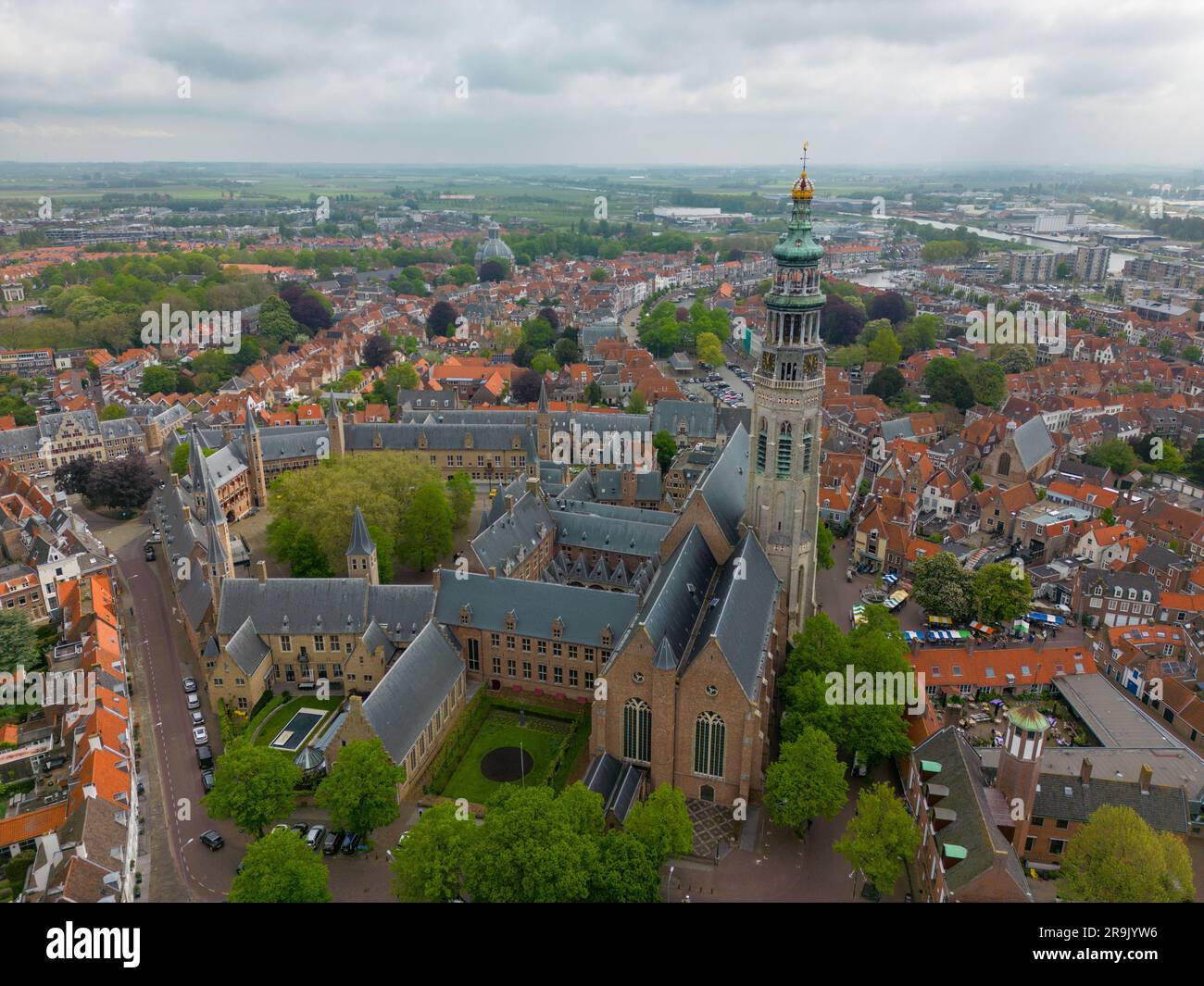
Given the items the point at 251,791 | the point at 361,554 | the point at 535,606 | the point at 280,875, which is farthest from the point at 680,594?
the point at 251,791

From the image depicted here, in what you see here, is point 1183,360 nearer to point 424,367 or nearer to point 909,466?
point 909,466

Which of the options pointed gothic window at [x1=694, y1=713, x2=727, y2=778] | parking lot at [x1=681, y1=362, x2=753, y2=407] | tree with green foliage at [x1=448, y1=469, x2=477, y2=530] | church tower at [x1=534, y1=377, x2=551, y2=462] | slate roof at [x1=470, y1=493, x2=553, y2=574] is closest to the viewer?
pointed gothic window at [x1=694, y1=713, x2=727, y2=778]

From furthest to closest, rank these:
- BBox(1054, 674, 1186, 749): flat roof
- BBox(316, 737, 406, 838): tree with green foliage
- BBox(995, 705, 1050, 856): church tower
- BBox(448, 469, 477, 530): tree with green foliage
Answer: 1. BBox(448, 469, 477, 530): tree with green foliage
2. BBox(1054, 674, 1186, 749): flat roof
3. BBox(316, 737, 406, 838): tree with green foliage
4. BBox(995, 705, 1050, 856): church tower

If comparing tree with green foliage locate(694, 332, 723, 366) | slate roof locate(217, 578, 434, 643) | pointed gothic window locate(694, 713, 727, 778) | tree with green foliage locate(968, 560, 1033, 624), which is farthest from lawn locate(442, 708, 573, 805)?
tree with green foliage locate(694, 332, 723, 366)

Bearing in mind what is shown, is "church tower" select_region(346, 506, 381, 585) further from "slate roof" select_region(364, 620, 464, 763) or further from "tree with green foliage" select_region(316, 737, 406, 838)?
"tree with green foliage" select_region(316, 737, 406, 838)

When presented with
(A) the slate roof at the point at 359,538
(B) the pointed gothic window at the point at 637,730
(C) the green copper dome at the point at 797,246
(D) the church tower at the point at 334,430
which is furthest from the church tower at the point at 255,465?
(C) the green copper dome at the point at 797,246

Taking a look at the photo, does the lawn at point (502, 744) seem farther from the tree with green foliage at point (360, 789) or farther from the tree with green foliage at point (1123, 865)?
the tree with green foliage at point (1123, 865)
